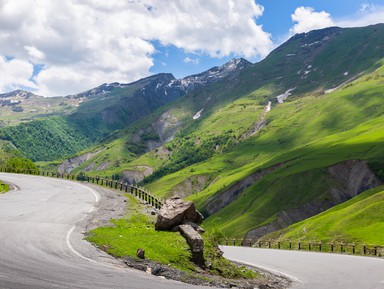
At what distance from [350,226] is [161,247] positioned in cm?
5694

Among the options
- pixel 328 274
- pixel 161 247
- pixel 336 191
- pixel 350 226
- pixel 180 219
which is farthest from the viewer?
pixel 336 191

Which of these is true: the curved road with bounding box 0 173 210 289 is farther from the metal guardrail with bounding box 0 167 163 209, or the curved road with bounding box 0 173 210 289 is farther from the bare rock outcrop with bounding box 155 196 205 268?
the metal guardrail with bounding box 0 167 163 209

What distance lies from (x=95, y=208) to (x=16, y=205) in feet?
24.2

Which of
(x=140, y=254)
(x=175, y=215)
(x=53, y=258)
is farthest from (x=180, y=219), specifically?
(x=53, y=258)

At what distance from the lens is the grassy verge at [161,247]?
22670 mm

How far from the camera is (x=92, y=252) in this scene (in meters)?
21.2

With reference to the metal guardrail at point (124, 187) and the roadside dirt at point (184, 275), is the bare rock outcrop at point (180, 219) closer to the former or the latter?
the roadside dirt at point (184, 275)

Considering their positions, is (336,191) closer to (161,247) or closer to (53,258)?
(161,247)

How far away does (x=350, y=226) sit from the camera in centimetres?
7169

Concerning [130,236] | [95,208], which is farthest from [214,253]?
[95,208]

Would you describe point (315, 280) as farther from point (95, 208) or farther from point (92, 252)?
point (95, 208)

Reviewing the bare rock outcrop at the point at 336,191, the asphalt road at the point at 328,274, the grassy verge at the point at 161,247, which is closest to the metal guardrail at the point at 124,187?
the asphalt road at the point at 328,274

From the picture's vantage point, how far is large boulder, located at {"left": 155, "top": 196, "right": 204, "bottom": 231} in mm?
29484

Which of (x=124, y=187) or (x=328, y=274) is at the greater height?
(x=124, y=187)
